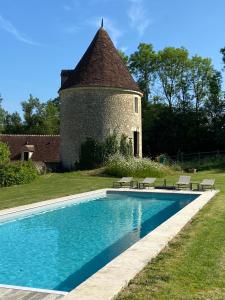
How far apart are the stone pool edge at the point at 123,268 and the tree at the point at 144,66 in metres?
42.9

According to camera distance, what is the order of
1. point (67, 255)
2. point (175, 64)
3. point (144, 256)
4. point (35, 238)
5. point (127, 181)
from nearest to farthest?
point (144, 256) → point (67, 255) → point (35, 238) → point (127, 181) → point (175, 64)

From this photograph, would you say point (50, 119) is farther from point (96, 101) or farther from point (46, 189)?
point (46, 189)

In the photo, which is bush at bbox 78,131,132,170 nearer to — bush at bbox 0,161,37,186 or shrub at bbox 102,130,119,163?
shrub at bbox 102,130,119,163

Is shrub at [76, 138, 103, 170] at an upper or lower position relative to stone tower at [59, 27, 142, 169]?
lower

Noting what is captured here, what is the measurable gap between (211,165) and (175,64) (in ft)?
70.3

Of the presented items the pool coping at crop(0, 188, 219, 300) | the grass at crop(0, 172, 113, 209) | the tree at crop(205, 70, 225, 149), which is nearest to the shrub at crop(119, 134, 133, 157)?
the grass at crop(0, 172, 113, 209)

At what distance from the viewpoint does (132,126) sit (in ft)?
105

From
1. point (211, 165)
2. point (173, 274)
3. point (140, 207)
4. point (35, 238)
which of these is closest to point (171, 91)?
point (211, 165)

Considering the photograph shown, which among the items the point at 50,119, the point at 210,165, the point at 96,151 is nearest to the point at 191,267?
the point at 96,151

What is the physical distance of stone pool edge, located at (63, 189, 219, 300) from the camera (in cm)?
548

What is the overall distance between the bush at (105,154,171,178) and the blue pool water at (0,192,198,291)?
8250mm

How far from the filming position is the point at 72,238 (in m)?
11.3

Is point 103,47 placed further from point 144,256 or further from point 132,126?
point 144,256

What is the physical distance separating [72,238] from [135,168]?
16.0 metres
